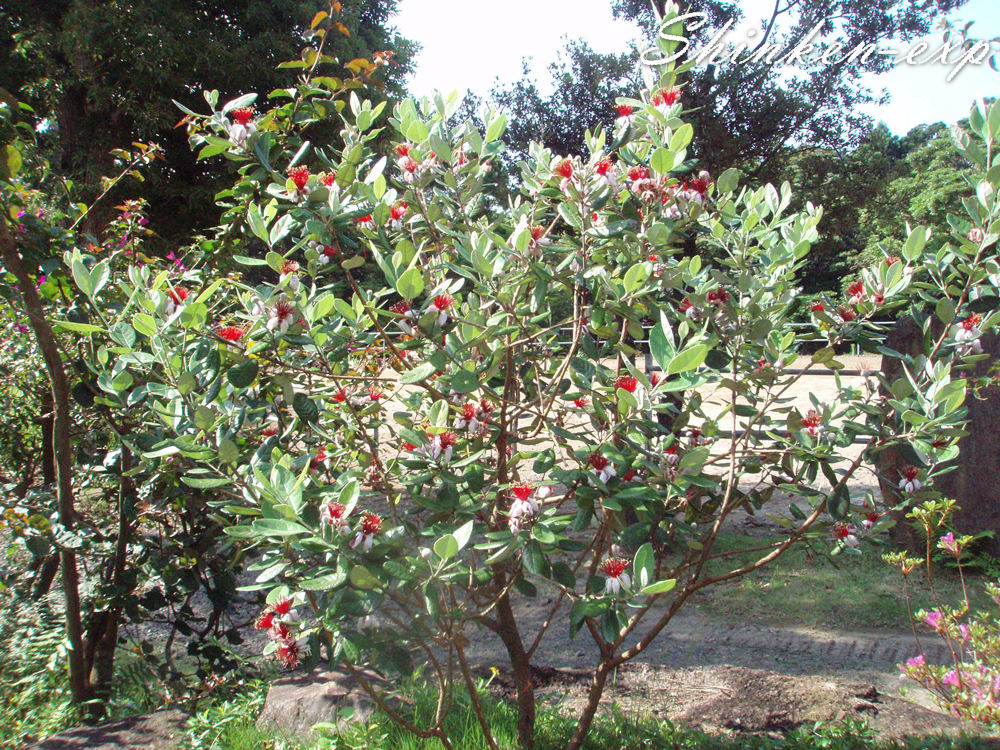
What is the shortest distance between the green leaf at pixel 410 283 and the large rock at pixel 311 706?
63.7 inches

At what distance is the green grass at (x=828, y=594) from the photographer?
3760 millimetres

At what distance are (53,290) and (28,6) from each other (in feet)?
31.3

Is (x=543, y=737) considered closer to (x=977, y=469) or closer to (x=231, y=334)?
(x=231, y=334)

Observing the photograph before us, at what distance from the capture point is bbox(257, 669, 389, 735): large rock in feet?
7.71

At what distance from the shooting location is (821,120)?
6.07 meters

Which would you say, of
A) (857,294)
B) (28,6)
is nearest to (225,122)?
(857,294)

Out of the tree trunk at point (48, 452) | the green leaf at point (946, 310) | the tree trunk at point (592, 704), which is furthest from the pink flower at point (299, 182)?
the tree trunk at point (48, 452)

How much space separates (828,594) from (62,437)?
Answer: 4.13m

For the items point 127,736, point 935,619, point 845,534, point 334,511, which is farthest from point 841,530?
point 127,736

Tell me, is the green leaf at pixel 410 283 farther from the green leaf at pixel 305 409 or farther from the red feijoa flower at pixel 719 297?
the red feijoa flower at pixel 719 297

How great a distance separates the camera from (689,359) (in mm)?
1252

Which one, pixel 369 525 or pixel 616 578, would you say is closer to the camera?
pixel 369 525

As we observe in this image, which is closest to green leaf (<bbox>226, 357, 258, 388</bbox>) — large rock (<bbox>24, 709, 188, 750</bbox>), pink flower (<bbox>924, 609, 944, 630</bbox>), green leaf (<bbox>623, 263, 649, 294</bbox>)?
green leaf (<bbox>623, 263, 649, 294</bbox>)

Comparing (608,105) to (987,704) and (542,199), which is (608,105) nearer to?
(542,199)
